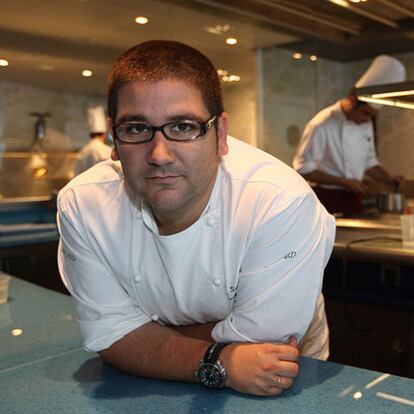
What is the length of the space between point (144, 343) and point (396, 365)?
1.35 m

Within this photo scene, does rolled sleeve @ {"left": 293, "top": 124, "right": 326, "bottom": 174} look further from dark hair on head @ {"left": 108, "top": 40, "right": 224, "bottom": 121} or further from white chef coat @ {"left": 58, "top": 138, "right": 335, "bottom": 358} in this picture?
dark hair on head @ {"left": 108, "top": 40, "right": 224, "bottom": 121}

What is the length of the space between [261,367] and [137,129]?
0.42 m

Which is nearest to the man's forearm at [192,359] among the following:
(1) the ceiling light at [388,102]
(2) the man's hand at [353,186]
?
(1) the ceiling light at [388,102]

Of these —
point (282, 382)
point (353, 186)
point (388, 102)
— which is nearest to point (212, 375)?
→ point (282, 382)

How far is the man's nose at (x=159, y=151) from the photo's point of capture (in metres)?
0.89

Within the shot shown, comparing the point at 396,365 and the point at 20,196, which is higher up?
the point at 20,196

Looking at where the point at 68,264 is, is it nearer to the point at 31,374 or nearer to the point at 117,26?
the point at 31,374

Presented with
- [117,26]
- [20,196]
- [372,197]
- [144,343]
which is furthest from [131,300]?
[372,197]

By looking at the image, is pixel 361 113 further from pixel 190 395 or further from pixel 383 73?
pixel 190 395

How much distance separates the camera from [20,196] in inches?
130

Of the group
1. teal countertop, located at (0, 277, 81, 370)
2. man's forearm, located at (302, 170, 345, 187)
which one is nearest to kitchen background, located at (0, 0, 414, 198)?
man's forearm, located at (302, 170, 345, 187)

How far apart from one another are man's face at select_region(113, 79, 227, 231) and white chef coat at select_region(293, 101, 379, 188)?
2.52m

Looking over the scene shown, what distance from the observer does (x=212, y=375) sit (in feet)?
2.89

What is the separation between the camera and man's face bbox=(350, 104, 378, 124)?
331 cm
